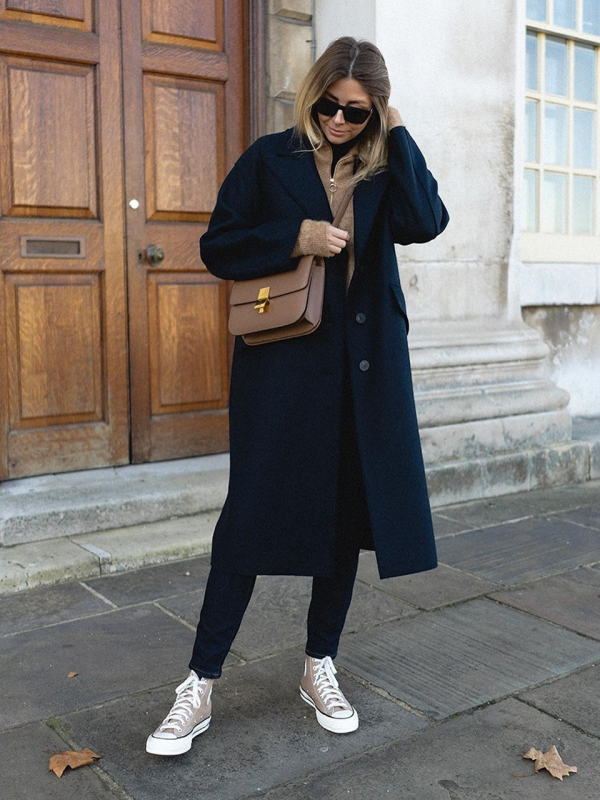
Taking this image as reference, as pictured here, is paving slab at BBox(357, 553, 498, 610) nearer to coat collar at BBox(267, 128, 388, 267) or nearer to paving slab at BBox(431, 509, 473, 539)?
paving slab at BBox(431, 509, 473, 539)

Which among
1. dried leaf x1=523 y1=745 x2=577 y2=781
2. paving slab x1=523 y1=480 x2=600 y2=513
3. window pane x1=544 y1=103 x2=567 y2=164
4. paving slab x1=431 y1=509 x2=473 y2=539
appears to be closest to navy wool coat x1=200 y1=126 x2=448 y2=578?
dried leaf x1=523 y1=745 x2=577 y2=781

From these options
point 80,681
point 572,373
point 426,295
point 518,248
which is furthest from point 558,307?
point 80,681

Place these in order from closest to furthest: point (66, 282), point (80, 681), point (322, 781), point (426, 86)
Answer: point (322, 781) → point (80, 681) → point (66, 282) → point (426, 86)

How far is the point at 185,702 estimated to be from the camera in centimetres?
248

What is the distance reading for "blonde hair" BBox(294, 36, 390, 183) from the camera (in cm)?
235

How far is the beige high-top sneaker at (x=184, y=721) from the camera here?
2.41 metres

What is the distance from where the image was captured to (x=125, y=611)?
347 cm

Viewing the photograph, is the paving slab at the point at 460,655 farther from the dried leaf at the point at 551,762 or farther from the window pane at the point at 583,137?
the window pane at the point at 583,137

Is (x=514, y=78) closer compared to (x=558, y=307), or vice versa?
(x=514, y=78)

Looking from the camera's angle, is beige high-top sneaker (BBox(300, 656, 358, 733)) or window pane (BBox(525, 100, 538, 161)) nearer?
beige high-top sneaker (BBox(300, 656, 358, 733))

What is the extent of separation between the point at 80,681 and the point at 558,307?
4527mm

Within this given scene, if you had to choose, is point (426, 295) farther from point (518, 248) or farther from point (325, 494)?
point (325, 494)

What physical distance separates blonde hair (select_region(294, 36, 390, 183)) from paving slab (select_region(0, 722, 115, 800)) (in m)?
1.64

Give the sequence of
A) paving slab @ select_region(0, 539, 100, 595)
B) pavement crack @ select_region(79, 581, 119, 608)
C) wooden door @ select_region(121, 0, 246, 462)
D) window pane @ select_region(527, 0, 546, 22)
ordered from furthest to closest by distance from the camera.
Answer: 1. window pane @ select_region(527, 0, 546, 22)
2. wooden door @ select_region(121, 0, 246, 462)
3. paving slab @ select_region(0, 539, 100, 595)
4. pavement crack @ select_region(79, 581, 119, 608)
